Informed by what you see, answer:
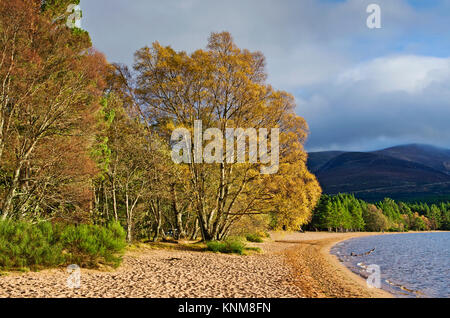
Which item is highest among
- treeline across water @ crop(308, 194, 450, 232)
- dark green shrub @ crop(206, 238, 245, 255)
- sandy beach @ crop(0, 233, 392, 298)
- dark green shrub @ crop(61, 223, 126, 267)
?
dark green shrub @ crop(61, 223, 126, 267)

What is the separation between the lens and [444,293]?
12523 mm

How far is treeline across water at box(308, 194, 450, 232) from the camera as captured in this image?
83.2 metres

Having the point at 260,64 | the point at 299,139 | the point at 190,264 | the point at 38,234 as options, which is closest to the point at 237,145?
the point at 299,139

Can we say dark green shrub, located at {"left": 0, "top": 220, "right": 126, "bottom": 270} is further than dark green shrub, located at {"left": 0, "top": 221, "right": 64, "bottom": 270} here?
Yes

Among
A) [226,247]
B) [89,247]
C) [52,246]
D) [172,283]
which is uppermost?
[52,246]

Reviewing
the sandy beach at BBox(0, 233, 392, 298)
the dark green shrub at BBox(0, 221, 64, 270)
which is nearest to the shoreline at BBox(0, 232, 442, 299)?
the sandy beach at BBox(0, 233, 392, 298)

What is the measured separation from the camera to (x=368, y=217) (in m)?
98.6

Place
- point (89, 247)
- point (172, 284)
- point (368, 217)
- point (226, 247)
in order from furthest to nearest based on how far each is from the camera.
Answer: point (368, 217), point (226, 247), point (89, 247), point (172, 284)

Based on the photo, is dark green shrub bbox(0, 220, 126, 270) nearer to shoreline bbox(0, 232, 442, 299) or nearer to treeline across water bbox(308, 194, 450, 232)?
shoreline bbox(0, 232, 442, 299)

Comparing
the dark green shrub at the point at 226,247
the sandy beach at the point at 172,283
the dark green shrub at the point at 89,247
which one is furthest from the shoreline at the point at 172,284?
the dark green shrub at the point at 226,247

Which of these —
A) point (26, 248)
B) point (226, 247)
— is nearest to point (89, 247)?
point (26, 248)

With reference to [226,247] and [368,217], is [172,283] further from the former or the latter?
[368,217]

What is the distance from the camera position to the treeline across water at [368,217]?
8325 cm

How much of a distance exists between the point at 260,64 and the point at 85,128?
12.1 m
